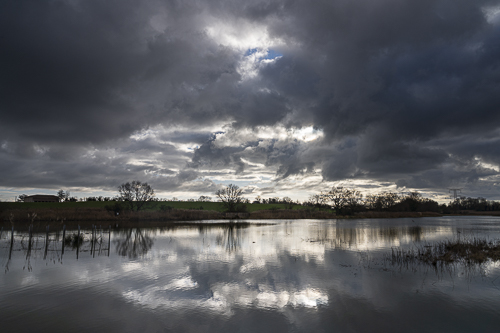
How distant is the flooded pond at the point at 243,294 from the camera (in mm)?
7523

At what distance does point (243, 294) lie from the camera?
32.1 ft

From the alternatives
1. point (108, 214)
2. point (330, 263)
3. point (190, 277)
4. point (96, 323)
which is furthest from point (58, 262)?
point (108, 214)

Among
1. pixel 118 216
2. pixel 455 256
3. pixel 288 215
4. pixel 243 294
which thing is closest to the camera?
pixel 243 294

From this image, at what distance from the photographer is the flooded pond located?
752cm

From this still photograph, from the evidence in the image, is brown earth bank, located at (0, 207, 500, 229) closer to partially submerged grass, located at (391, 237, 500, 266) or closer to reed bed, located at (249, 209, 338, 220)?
reed bed, located at (249, 209, 338, 220)

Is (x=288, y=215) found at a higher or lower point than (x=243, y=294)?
lower

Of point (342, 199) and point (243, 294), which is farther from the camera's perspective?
point (342, 199)

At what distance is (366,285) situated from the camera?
36.1 ft

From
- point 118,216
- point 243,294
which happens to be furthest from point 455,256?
point 118,216

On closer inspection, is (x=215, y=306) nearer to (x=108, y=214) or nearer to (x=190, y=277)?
(x=190, y=277)

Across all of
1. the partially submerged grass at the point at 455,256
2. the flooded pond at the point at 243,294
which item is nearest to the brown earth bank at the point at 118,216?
the flooded pond at the point at 243,294

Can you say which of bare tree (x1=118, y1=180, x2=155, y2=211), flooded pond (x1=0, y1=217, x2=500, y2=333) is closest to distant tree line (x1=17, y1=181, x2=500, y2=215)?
bare tree (x1=118, y1=180, x2=155, y2=211)

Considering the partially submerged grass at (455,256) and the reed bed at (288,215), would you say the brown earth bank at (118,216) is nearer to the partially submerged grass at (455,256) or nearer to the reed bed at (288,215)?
the reed bed at (288,215)

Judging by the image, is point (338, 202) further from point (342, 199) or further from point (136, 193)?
point (136, 193)
